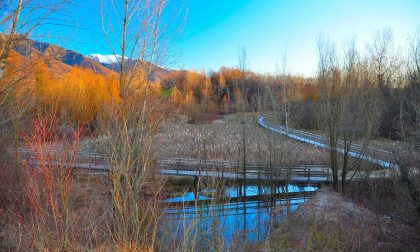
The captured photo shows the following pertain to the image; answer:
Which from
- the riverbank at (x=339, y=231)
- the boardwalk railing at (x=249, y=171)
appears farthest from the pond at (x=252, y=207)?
the riverbank at (x=339, y=231)

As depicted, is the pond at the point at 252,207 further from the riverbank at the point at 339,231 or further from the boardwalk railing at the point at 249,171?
the riverbank at the point at 339,231

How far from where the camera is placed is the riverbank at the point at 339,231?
7395mm

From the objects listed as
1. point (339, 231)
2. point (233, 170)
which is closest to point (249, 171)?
point (233, 170)

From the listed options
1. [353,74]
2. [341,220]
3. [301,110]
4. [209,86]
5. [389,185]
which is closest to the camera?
[341,220]

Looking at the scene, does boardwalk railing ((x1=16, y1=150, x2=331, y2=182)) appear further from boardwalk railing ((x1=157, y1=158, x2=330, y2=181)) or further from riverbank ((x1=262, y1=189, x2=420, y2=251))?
riverbank ((x1=262, y1=189, x2=420, y2=251))

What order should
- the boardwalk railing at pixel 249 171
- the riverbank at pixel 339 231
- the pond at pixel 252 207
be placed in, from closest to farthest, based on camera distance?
the riverbank at pixel 339 231, the pond at pixel 252 207, the boardwalk railing at pixel 249 171

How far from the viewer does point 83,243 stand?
6336 millimetres

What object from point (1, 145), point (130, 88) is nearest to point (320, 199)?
point (130, 88)

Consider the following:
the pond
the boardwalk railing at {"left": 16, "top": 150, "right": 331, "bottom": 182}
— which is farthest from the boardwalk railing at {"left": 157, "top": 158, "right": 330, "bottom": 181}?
the pond

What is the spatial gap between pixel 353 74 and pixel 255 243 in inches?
343

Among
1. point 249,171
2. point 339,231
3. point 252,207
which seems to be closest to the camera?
point 339,231

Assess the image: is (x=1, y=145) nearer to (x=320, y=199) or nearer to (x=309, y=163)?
(x=320, y=199)

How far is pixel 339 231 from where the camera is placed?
8562 millimetres

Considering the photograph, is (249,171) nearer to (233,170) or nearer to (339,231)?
(233,170)
